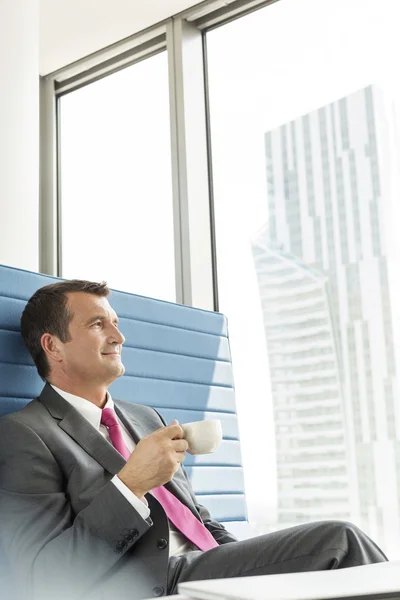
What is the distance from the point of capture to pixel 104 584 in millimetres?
1592

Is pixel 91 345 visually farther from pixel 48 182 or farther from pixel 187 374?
pixel 48 182

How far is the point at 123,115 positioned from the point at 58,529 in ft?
8.16

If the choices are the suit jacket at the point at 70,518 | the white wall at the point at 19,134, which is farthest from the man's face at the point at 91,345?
the white wall at the point at 19,134

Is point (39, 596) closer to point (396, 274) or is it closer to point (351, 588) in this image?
point (351, 588)

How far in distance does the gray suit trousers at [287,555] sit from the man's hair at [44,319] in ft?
1.92

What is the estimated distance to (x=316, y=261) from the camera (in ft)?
9.64

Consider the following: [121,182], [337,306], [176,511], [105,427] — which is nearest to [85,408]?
[105,427]

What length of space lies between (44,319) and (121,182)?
1.79 meters

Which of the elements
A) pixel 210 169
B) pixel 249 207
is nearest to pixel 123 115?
pixel 210 169

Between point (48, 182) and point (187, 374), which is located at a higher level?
point (48, 182)

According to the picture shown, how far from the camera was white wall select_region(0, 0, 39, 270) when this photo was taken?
273 cm

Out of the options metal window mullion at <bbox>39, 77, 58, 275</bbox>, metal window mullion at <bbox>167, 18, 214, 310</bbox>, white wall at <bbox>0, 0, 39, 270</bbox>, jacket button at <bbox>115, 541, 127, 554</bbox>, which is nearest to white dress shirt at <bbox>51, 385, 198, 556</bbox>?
jacket button at <bbox>115, 541, 127, 554</bbox>

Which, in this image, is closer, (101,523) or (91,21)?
(101,523)

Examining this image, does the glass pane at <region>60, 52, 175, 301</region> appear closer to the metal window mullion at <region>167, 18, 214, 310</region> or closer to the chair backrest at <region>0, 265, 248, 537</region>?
the metal window mullion at <region>167, 18, 214, 310</region>
